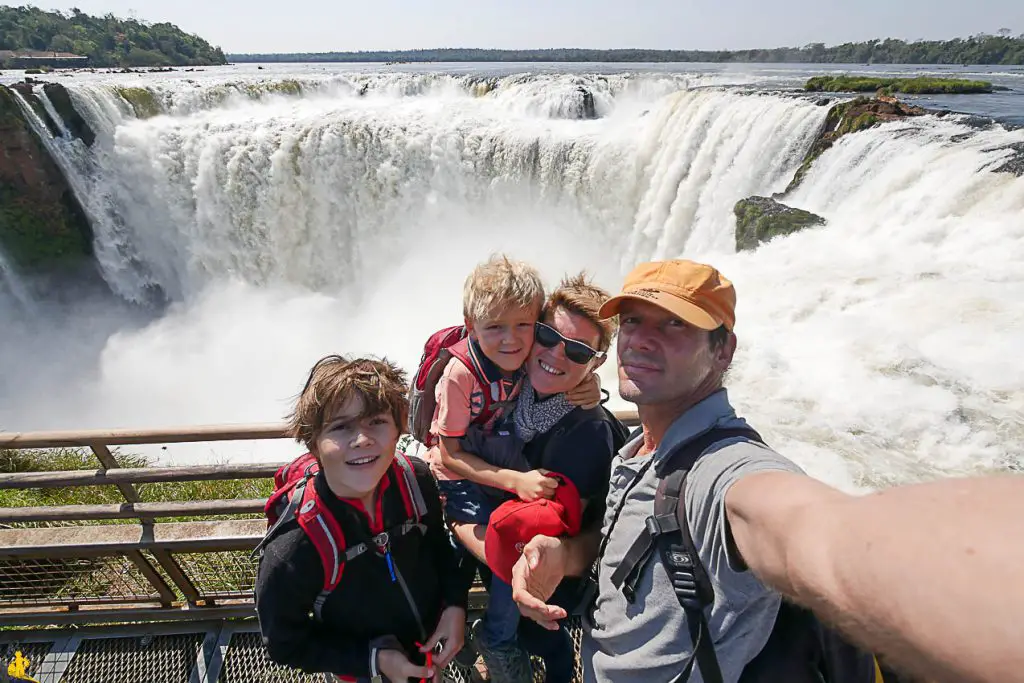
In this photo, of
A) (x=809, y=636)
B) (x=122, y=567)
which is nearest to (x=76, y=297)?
(x=122, y=567)

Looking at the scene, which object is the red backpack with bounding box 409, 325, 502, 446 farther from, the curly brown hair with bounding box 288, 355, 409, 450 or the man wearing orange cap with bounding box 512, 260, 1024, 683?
the man wearing orange cap with bounding box 512, 260, 1024, 683

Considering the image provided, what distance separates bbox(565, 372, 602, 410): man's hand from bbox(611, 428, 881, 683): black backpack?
1.85 feet

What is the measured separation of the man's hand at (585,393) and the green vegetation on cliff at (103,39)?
7531 cm

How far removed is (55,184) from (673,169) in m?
16.3

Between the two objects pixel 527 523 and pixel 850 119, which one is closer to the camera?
pixel 527 523

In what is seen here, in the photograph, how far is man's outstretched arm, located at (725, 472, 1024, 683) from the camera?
1.64 ft

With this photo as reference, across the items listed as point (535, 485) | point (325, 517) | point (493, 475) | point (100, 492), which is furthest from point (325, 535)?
point (100, 492)

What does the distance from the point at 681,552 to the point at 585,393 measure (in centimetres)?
65

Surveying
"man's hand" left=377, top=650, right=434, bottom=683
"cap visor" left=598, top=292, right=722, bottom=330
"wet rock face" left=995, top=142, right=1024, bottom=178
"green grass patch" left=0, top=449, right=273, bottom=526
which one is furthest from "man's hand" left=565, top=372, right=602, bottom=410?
"wet rock face" left=995, top=142, right=1024, bottom=178

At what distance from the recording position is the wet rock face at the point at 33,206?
13922 mm

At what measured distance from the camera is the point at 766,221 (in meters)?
8.16

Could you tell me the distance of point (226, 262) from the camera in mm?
15836

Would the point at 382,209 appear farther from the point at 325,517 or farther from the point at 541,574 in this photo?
the point at 541,574

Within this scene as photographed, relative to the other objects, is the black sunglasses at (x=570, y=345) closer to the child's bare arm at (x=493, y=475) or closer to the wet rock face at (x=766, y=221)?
the child's bare arm at (x=493, y=475)
